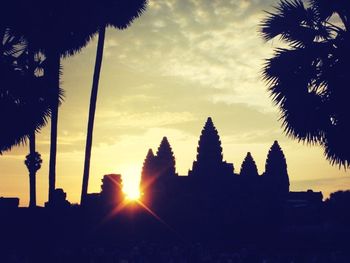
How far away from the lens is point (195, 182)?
3609 centimetres

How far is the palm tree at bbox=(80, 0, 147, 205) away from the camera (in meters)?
19.3

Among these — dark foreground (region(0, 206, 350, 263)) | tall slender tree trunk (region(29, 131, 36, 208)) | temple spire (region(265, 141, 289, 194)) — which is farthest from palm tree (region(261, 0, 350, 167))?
temple spire (region(265, 141, 289, 194))

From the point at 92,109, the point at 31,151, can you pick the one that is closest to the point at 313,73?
the point at 92,109

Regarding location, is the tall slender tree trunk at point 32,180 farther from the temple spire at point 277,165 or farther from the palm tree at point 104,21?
the temple spire at point 277,165

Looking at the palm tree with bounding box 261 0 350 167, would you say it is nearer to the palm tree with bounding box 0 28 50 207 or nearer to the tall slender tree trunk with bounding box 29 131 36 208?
the palm tree with bounding box 0 28 50 207

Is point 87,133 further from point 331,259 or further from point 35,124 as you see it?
point 331,259

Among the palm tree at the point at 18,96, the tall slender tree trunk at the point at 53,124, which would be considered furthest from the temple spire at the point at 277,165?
the palm tree at the point at 18,96

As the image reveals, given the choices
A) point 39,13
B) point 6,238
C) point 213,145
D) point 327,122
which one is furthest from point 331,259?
point 213,145

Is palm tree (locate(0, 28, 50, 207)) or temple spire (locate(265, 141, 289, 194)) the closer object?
palm tree (locate(0, 28, 50, 207))

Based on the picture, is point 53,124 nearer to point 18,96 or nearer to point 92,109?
point 92,109

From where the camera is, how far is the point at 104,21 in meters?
20.6

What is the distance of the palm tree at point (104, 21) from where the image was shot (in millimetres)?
19308

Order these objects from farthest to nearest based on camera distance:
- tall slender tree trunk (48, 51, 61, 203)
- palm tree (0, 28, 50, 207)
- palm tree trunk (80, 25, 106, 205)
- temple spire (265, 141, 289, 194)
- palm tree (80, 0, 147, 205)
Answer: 1. temple spire (265, 141, 289, 194)
2. palm tree (80, 0, 147, 205)
3. palm tree trunk (80, 25, 106, 205)
4. tall slender tree trunk (48, 51, 61, 203)
5. palm tree (0, 28, 50, 207)

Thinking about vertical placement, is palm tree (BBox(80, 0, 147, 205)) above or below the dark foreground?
above
